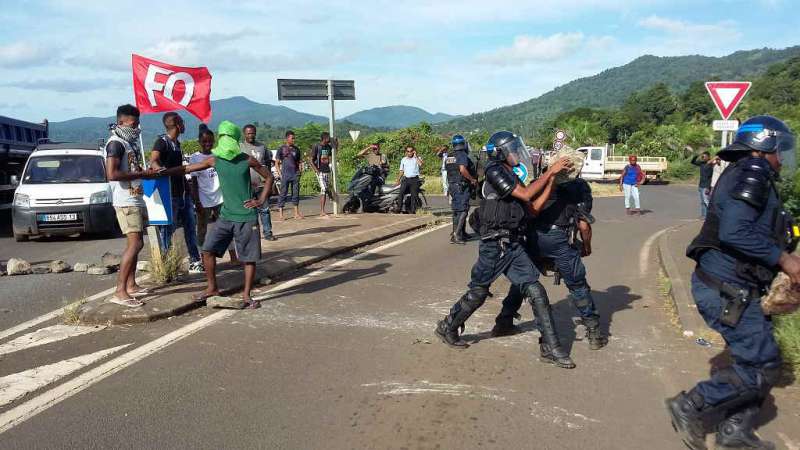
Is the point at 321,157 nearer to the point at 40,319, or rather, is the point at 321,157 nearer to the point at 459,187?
the point at 459,187

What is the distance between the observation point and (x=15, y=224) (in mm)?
11977

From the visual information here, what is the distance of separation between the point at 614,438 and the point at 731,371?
739 mm

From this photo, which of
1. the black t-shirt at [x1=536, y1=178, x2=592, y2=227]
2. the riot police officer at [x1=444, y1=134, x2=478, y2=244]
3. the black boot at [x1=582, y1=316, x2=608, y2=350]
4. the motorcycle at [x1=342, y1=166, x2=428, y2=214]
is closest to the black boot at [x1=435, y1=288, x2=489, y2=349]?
the black t-shirt at [x1=536, y1=178, x2=592, y2=227]

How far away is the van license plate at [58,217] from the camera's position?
1189 centimetres

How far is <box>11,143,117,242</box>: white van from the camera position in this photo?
11914 mm

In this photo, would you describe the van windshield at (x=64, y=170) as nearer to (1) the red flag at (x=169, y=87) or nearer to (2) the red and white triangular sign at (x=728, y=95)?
(1) the red flag at (x=169, y=87)

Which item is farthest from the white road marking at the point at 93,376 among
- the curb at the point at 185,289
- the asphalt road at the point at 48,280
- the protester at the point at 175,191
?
the protester at the point at 175,191

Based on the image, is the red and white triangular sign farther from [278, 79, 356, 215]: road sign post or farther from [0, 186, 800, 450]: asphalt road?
[278, 79, 356, 215]: road sign post

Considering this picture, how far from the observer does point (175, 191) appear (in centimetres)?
800

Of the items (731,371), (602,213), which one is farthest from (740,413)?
(602,213)

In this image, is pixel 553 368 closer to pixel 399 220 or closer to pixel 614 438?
pixel 614 438

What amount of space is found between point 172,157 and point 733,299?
6.38 meters

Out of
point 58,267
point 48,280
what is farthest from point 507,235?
point 58,267

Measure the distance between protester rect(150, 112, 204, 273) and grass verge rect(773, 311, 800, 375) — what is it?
6.12 m
